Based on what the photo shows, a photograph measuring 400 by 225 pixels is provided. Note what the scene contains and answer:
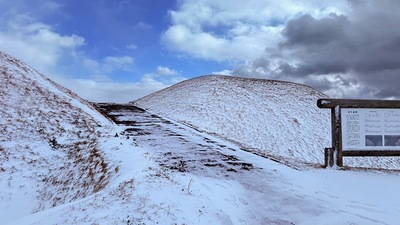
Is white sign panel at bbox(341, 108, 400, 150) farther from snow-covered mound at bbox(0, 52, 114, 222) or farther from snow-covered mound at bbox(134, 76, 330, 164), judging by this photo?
snow-covered mound at bbox(0, 52, 114, 222)

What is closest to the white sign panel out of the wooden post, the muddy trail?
the wooden post

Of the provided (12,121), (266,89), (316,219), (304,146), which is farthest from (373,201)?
(266,89)

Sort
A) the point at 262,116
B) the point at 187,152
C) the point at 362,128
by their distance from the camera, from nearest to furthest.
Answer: the point at 187,152
the point at 362,128
the point at 262,116

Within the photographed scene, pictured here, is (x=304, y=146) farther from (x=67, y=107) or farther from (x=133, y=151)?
(x=67, y=107)

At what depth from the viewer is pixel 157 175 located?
22.6 ft

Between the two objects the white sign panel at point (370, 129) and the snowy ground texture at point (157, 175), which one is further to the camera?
the white sign panel at point (370, 129)

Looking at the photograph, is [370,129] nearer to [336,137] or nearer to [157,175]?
[336,137]

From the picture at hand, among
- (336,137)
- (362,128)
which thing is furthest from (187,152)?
(362,128)

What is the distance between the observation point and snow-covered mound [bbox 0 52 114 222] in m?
9.22

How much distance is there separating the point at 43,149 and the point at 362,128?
465 inches

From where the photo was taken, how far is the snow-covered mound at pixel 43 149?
30.2ft

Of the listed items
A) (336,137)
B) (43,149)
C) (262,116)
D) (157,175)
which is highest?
(262,116)

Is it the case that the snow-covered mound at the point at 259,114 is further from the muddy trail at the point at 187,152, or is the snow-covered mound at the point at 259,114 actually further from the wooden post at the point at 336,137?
the wooden post at the point at 336,137

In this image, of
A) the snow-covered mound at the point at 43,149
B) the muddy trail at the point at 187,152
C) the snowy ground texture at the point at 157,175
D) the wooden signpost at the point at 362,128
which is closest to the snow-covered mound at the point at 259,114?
the snowy ground texture at the point at 157,175
